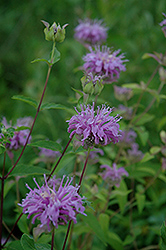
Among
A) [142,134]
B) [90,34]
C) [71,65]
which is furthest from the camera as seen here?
[71,65]

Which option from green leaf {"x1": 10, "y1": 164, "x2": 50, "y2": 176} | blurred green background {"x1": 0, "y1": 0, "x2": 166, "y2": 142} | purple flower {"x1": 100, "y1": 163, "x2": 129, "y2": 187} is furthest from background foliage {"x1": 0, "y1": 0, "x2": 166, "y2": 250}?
green leaf {"x1": 10, "y1": 164, "x2": 50, "y2": 176}

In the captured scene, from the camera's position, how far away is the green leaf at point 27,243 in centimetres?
61

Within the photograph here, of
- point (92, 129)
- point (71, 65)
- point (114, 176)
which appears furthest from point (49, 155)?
point (71, 65)

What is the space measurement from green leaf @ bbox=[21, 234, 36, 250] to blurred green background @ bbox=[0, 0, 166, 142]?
3.44 feet

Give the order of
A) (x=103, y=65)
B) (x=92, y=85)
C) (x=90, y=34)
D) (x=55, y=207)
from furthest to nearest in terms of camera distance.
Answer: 1. (x=90, y=34)
2. (x=103, y=65)
3. (x=92, y=85)
4. (x=55, y=207)

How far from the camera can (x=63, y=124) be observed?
1907mm

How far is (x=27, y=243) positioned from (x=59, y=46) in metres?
1.85

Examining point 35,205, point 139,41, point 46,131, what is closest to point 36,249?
point 35,205

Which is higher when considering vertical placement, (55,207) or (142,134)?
(142,134)

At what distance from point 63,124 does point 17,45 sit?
1.12 meters

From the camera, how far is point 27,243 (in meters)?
0.62

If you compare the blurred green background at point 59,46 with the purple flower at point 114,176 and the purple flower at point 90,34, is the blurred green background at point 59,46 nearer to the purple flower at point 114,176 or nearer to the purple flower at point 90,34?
the purple flower at point 90,34

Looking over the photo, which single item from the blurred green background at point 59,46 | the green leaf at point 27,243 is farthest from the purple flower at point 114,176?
the blurred green background at point 59,46

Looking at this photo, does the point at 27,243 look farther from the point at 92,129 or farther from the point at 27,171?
the point at 92,129
